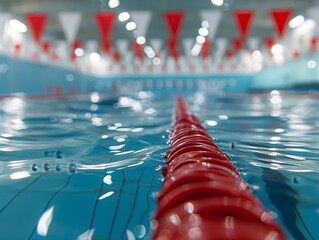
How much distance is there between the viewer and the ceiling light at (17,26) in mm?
12148

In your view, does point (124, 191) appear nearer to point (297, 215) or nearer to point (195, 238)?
point (297, 215)

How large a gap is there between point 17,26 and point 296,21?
1005cm

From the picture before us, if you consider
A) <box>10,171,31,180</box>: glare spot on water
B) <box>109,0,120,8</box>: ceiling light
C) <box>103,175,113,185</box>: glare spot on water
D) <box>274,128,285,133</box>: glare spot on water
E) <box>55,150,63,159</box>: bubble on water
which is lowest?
<box>274,128,285,133</box>: glare spot on water

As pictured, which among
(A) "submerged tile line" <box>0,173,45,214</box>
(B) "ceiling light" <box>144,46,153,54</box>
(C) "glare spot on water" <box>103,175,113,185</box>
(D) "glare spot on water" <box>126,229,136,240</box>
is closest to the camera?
(D) "glare spot on water" <box>126,229,136,240</box>

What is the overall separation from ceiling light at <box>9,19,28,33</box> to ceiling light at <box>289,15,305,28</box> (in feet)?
31.8


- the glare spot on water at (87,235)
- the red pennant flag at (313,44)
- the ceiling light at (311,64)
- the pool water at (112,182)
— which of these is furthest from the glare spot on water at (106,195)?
the ceiling light at (311,64)

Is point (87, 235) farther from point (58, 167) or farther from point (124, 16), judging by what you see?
point (124, 16)

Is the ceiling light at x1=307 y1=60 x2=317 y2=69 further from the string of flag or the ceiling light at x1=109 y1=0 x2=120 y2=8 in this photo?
the ceiling light at x1=109 y1=0 x2=120 y2=8

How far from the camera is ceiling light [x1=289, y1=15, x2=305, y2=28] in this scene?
512 inches

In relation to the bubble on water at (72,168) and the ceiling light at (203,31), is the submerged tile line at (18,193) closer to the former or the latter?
the bubble on water at (72,168)

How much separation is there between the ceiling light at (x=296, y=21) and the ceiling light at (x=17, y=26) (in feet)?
31.8

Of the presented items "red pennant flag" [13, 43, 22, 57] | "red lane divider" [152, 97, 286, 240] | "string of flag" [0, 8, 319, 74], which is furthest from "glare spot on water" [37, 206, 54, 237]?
"red pennant flag" [13, 43, 22, 57]

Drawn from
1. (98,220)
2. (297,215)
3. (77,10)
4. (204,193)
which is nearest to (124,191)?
(98,220)

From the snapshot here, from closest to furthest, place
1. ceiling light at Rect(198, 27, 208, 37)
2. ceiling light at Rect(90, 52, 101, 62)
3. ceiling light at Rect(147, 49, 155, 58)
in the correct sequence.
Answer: ceiling light at Rect(198, 27, 208, 37)
ceiling light at Rect(147, 49, 155, 58)
ceiling light at Rect(90, 52, 101, 62)
